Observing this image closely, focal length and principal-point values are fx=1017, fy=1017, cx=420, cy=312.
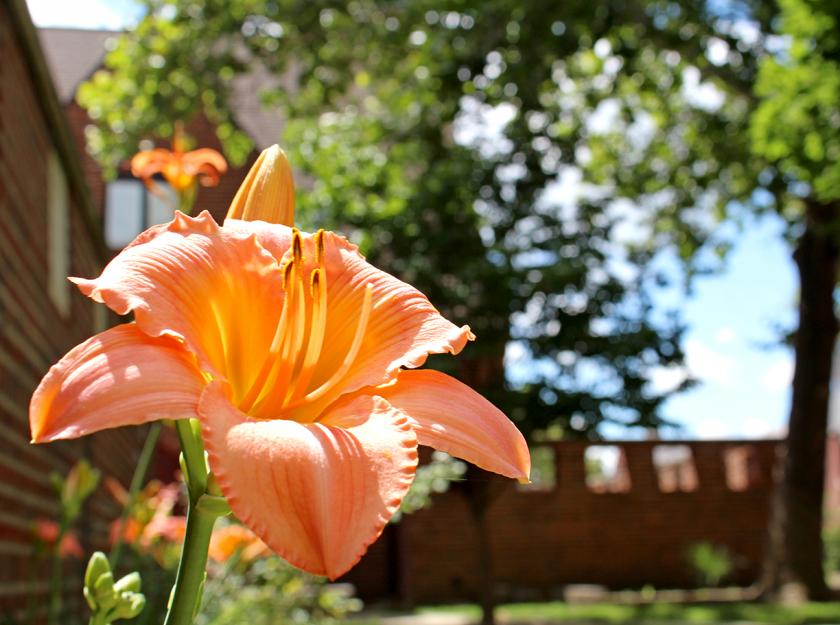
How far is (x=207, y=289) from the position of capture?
2.20 feet

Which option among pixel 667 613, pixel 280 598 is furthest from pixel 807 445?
pixel 280 598

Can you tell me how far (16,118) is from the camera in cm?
355

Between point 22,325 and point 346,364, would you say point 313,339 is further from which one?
point 22,325

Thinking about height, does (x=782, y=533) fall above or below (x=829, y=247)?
below

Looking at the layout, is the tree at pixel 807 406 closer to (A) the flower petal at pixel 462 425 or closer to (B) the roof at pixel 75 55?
(B) the roof at pixel 75 55

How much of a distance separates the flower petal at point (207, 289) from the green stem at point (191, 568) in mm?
93

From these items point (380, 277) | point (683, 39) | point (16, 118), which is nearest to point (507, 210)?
point (683, 39)

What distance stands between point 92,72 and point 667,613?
36.6 ft

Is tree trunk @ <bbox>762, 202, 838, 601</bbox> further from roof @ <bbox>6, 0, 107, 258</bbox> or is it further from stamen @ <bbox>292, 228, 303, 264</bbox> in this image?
stamen @ <bbox>292, 228, 303, 264</bbox>

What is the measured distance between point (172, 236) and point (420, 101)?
1028 centimetres

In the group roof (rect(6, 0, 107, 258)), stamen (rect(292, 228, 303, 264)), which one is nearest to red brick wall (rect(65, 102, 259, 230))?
roof (rect(6, 0, 107, 258))

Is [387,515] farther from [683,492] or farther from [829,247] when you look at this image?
[683,492]

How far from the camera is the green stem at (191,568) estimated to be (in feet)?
1.73

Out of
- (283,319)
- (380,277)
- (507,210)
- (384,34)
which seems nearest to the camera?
(283,319)
